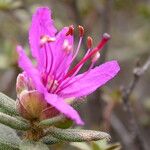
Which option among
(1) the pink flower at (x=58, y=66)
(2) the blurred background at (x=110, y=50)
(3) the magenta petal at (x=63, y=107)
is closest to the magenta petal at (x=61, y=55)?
(1) the pink flower at (x=58, y=66)

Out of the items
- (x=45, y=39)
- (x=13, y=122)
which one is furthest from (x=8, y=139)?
(x=45, y=39)

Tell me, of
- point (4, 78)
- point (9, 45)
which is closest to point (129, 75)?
point (4, 78)

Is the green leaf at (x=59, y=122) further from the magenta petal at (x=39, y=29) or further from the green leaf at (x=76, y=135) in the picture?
the magenta petal at (x=39, y=29)

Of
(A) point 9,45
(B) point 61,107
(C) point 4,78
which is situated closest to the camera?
(B) point 61,107

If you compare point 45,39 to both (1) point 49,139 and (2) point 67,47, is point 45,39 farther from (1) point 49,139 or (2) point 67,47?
(1) point 49,139

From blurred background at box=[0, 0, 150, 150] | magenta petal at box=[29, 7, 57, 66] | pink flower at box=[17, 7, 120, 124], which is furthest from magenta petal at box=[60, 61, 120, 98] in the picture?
blurred background at box=[0, 0, 150, 150]

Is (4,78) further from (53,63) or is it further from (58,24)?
(53,63)

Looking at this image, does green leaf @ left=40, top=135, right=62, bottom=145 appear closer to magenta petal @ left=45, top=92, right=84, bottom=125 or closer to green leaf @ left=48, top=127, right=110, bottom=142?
green leaf @ left=48, top=127, right=110, bottom=142
